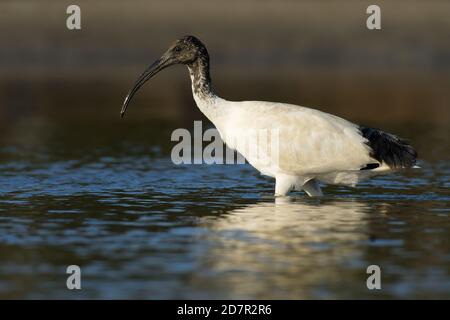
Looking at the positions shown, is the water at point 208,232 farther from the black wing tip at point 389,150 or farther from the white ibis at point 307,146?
the black wing tip at point 389,150

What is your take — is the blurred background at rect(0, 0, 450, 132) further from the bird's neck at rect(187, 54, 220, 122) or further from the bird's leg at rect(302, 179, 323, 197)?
the bird's leg at rect(302, 179, 323, 197)

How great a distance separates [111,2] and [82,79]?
655cm

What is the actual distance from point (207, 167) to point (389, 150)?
487 cm

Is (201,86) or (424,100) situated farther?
(424,100)

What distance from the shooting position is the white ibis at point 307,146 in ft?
48.7

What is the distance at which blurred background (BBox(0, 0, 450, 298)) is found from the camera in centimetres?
1069

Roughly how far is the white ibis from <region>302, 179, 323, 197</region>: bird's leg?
24 cm

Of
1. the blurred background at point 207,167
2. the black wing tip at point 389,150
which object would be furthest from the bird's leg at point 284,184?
the black wing tip at point 389,150

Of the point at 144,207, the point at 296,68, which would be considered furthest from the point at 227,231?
the point at 296,68

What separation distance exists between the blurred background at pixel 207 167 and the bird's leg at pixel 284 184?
0.24m

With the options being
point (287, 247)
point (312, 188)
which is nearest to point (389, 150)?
point (312, 188)

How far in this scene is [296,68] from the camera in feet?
153

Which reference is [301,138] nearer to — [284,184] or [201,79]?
[284,184]
